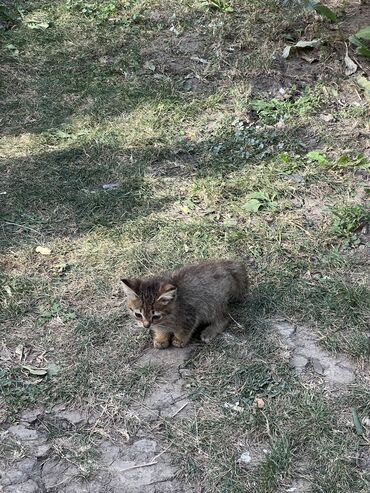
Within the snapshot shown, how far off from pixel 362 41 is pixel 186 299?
4.69 m

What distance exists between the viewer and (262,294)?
527 centimetres

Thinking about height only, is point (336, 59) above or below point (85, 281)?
above

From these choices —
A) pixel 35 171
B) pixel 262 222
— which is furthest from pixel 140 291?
pixel 35 171

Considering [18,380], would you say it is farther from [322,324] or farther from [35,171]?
[35,171]

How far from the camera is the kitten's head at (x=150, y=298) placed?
4.54 meters

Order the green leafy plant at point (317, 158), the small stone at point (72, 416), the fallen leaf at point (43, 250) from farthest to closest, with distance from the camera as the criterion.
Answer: the green leafy plant at point (317, 158) < the fallen leaf at point (43, 250) < the small stone at point (72, 416)

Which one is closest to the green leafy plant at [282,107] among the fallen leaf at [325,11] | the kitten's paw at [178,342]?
the fallen leaf at [325,11]

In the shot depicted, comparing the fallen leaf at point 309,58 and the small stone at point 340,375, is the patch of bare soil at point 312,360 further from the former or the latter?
the fallen leaf at point 309,58

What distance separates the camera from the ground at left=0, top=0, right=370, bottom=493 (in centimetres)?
419

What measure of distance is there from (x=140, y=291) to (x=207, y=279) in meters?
0.56

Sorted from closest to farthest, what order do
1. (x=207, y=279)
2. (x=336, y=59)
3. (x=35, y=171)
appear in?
(x=207, y=279) → (x=35, y=171) → (x=336, y=59)

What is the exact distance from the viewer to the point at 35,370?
4.69m

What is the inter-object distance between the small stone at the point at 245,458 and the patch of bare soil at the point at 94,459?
1.17 feet

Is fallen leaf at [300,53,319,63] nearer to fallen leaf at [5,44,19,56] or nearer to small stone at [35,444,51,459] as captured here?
fallen leaf at [5,44,19,56]
